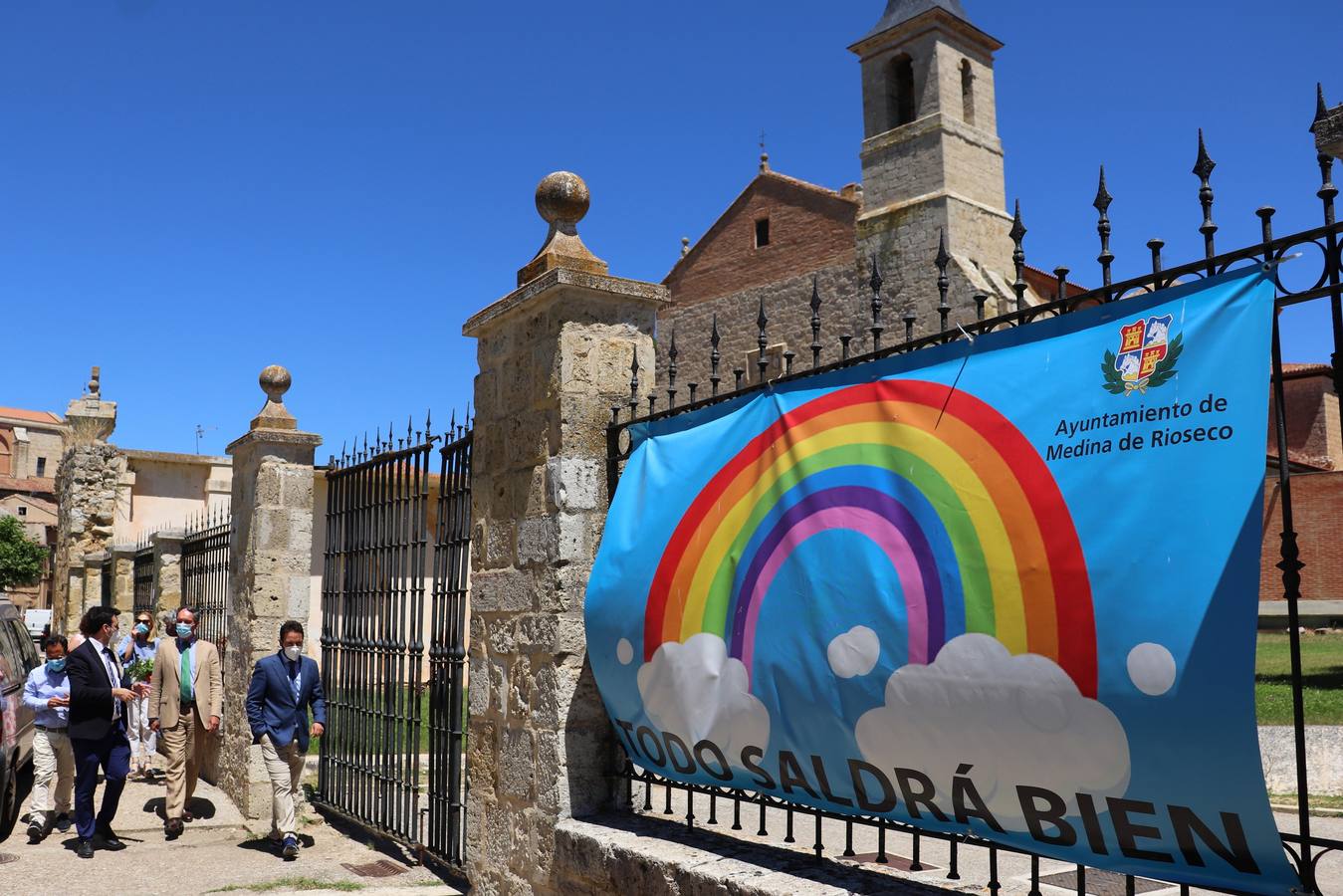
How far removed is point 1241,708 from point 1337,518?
25.4m

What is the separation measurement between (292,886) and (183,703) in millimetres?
2587

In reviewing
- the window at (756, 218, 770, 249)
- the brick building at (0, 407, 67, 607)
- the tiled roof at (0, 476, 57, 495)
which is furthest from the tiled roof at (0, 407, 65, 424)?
the window at (756, 218, 770, 249)

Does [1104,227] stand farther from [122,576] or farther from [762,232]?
[762,232]

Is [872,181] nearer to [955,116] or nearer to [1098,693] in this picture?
[955,116]

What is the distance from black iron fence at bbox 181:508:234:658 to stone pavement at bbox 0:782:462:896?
6.13ft

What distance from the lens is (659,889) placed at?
3.74 m

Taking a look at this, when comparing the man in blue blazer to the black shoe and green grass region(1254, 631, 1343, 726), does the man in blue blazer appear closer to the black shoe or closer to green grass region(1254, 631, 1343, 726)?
the black shoe

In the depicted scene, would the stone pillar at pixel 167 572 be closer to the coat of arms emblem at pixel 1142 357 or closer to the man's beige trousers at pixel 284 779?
the man's beige trousers at pixel 284 779

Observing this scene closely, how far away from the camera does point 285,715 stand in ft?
22.6

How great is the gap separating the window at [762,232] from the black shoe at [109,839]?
78.6 feet

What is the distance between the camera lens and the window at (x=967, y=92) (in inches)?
928

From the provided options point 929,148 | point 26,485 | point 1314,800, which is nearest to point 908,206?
point 929,148

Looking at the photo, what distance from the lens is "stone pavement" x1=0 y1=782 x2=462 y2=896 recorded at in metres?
5.91

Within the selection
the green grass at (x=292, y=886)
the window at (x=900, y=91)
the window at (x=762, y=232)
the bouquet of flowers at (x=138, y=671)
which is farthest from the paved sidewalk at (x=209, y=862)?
the window at (x=762, y=232)
